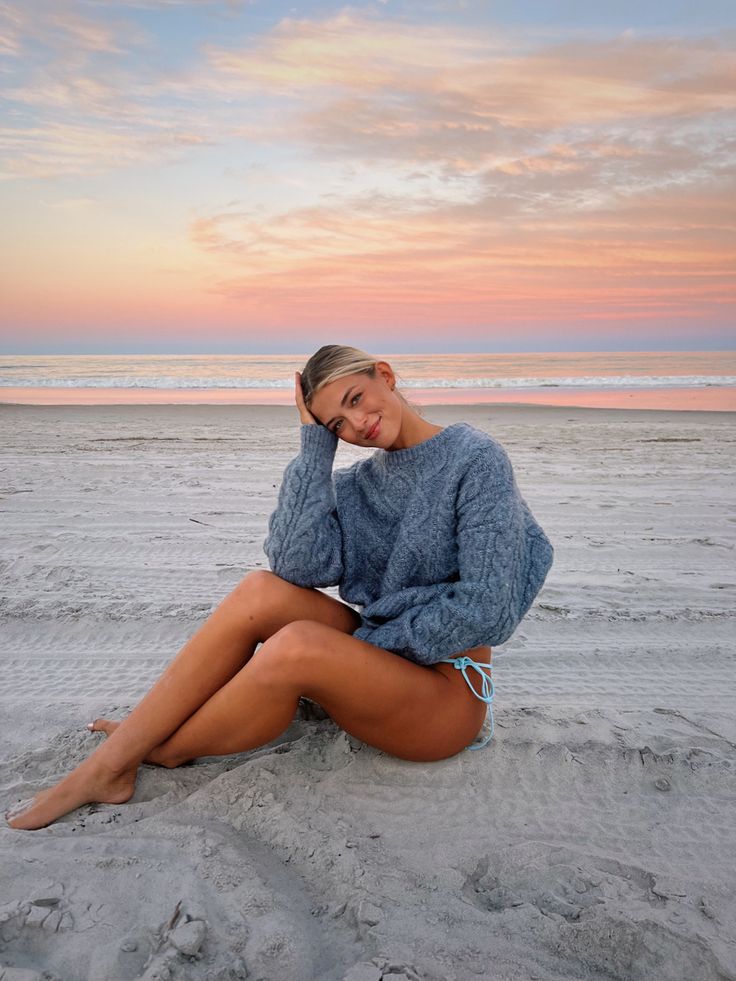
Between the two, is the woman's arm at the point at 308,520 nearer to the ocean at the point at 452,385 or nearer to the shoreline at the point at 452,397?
the ocean at the point at 452,385

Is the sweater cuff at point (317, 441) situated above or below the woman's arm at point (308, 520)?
above

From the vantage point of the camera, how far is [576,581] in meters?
4.47

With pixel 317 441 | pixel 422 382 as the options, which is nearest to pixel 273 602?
pixel 317 441

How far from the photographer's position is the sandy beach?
183 centimetres

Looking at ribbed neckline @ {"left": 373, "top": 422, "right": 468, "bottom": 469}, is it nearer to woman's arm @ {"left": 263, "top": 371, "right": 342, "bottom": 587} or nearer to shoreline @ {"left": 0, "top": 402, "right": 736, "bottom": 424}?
woman's arm @ {"left": 263, "top": 371, "right": 342, "bottom": 587}

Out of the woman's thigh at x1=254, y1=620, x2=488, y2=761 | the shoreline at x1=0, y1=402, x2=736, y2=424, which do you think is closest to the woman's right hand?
the woman's thigh at x1=254, y1=620, x2=488, y2=761

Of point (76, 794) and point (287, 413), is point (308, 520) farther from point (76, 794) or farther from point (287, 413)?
point (287, 413)

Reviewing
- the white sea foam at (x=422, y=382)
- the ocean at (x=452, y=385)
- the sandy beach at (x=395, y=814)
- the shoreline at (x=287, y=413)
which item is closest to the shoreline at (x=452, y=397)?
the ocean at (x=452, y=385)

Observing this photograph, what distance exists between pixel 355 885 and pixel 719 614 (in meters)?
2.64

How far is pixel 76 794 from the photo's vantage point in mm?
2367

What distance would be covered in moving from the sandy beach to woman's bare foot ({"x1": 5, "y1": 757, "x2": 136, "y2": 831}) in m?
0.04

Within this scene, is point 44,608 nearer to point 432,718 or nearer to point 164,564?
point 164,564

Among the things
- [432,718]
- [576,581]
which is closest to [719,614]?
[576,581]

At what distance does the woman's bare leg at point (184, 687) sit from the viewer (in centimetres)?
240
